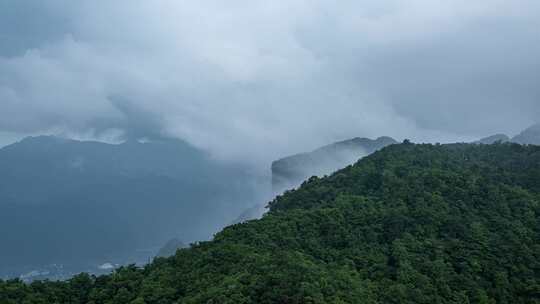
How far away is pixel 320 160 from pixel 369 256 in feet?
512

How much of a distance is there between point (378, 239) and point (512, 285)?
8160mm

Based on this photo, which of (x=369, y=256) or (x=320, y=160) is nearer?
(x=369, y=256)

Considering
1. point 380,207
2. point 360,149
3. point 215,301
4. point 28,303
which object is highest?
point 360,149

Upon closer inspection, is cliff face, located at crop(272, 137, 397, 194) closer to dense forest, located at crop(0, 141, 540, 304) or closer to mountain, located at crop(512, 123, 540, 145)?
mountain, located at crop(512, 123, 540, 145)

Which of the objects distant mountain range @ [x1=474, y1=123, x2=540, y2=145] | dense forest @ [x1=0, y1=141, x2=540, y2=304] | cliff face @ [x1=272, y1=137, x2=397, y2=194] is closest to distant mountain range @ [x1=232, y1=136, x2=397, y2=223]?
cliff face @ [x1=272, y1=137, x2=397, y2=194]

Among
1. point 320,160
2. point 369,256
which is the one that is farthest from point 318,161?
point 369,256

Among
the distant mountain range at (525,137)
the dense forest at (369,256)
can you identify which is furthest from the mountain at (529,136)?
the dense forest at (369,256)

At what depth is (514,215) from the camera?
36.0 m

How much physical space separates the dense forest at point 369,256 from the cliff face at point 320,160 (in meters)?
132

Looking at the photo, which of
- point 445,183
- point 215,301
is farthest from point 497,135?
point 215,301

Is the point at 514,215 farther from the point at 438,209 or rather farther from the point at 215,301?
the point at 215,301

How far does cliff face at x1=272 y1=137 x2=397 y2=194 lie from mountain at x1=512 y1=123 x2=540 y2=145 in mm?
40110

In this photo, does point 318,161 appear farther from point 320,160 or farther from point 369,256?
point 369,256

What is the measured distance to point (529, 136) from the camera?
167 m
